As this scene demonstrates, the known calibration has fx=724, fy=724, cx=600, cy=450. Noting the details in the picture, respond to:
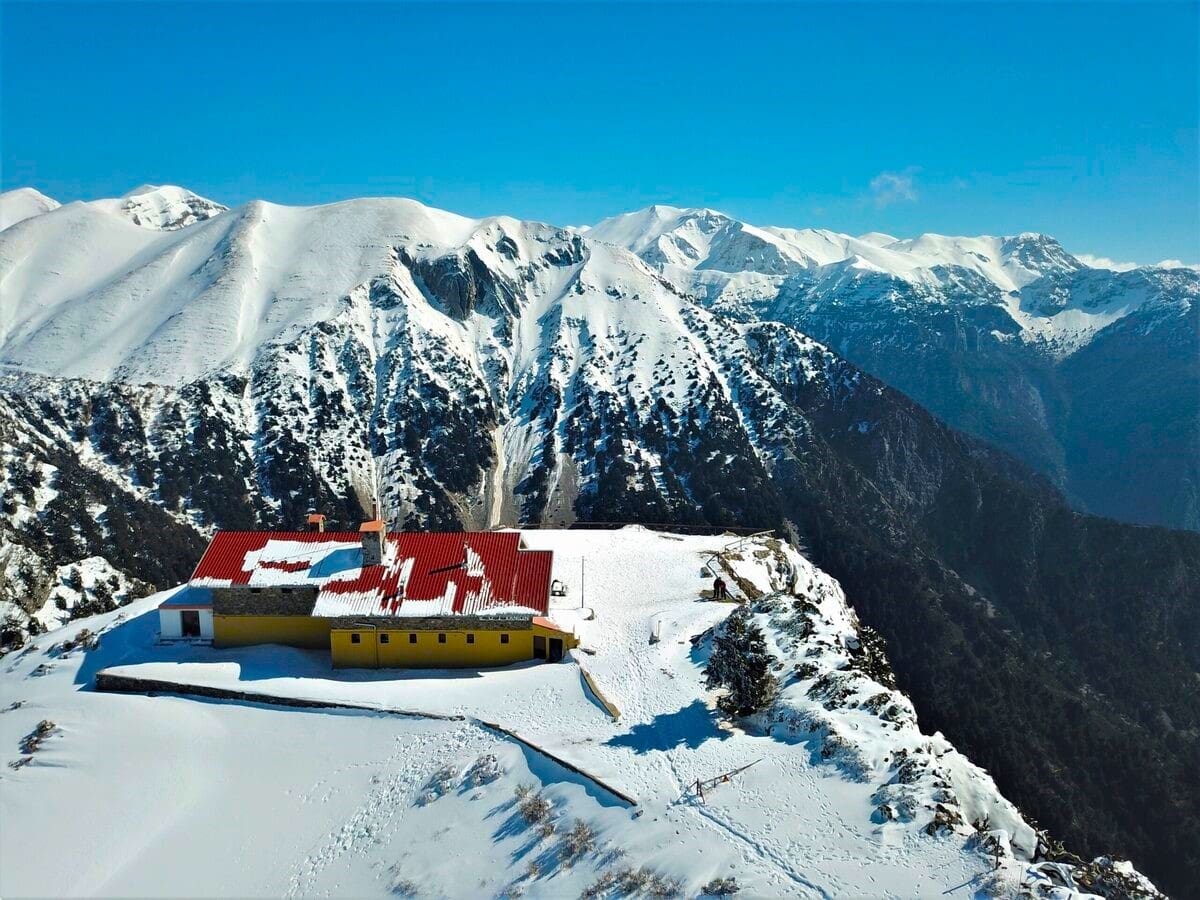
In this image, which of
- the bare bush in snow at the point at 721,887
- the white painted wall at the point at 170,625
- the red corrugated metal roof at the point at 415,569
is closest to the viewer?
the bare bush in snow at the point at 721,887

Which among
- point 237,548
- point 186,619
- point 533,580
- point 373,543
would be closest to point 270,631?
point 186,619

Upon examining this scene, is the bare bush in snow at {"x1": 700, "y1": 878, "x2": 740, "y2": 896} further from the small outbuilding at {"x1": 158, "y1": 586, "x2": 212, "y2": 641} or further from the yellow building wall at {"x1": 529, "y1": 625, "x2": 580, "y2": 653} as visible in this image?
the small outbuilding at {"x1": 158, "y1": 586, "x2": 212, "y2": 641}

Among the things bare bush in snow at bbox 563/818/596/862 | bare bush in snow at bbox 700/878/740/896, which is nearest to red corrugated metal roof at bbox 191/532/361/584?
bare bush in snow at bbox 563/818/596/862

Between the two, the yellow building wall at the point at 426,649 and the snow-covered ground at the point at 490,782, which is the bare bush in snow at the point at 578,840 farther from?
the yellow building wall at the point at 426,649

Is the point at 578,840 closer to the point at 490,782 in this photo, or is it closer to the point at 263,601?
the point at 490,782

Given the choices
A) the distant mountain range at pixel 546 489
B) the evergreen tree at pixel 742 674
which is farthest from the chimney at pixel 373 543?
the distant mountain range at pixel 546 489

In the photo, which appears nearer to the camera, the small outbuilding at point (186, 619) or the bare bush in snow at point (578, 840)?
the bare bush in snow at point (578, 840)

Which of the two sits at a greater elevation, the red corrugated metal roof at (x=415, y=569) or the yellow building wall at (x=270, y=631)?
the red corrugated metal roof at (x=415, y=569)

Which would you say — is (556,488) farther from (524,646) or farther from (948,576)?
(524,646)
